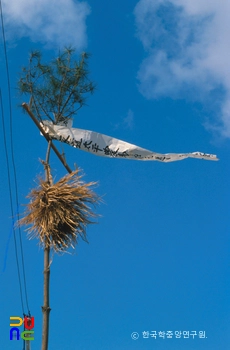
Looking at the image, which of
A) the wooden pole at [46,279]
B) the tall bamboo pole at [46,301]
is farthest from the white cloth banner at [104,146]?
the tall bamboo pole at [46,301]

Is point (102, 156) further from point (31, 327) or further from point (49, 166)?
point (31, 327)

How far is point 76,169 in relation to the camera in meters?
6.64

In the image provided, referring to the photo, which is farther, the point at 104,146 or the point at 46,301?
the point at 104,146

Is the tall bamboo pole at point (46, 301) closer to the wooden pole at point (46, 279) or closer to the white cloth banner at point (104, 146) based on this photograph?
the wooden pole at point (46, 279)

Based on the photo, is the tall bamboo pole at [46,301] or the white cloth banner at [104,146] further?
the white cloth banner at [104,146]

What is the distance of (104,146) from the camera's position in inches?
279

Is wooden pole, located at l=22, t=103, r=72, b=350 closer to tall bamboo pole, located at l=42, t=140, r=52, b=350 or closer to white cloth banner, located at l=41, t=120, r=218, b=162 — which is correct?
tall bamboo pole, located at l=42, t=140, r=52, b=350

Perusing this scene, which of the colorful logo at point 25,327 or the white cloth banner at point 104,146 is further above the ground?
the white cloth banner at point 104,146

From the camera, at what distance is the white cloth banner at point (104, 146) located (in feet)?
23.1

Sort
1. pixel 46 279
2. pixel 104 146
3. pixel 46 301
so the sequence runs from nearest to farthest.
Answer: pixel 46 301
pixel 46 279
pixel 104 146

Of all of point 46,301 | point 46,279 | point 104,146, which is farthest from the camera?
point 104,146

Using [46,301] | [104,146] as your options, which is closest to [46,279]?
[46,301]

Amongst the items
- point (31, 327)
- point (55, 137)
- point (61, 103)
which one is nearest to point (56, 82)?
point (61, 103)

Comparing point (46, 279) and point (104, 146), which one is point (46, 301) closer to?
point (46, 279)
